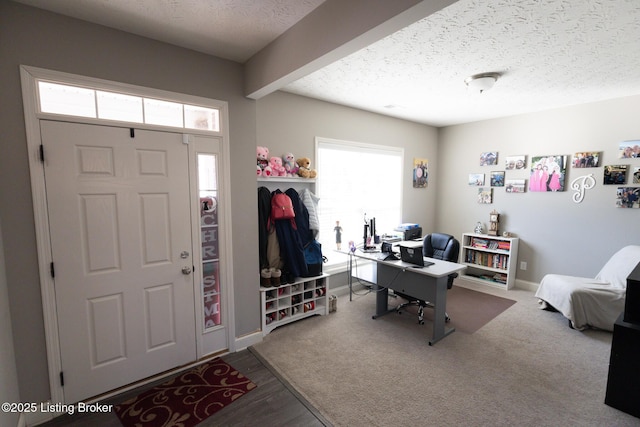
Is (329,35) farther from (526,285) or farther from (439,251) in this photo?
(526,285)

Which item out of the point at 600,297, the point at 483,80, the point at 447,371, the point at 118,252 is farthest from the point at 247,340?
the point at 600,297

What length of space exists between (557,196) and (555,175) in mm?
310

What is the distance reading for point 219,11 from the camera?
1859 mm

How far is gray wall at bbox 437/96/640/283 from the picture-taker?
3637 mm

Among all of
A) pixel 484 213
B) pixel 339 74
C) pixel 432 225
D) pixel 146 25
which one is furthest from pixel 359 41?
pixel 432 225

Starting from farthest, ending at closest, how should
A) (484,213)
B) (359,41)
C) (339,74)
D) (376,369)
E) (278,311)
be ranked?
1. (484,213)
2. (278,311)
3. (339,74)
4. (376,369)
5. (359,41)

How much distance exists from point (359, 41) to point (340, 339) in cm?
270

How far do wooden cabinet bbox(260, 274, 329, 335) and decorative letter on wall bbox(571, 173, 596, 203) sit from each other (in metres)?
3.71

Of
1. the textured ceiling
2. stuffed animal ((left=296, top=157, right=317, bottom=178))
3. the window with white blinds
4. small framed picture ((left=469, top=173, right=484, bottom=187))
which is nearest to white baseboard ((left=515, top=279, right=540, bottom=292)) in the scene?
small framed picture ((left=469, top=173, right=484, bottom=187))

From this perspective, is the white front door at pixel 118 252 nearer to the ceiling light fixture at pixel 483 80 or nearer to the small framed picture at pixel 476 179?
the ceiling light fixture at pixel 483 80

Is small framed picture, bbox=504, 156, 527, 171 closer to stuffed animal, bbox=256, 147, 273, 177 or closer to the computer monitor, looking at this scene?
the computer monitor

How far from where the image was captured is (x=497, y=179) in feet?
15.4

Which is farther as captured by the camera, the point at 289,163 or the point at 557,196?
the point at 557,196

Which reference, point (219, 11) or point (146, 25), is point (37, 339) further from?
point (219, 11)
